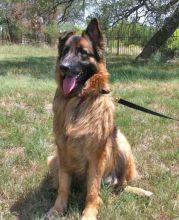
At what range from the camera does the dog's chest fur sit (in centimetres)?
403

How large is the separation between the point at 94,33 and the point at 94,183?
148cm

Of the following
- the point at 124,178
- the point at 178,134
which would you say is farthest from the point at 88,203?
the point at 178,134

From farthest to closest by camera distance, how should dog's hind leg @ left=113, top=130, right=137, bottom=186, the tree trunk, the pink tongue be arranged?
1. the tree trunk
2. dog's hind leg @ left=113, top=130, right=137, bottom=186
3. the pink tongue

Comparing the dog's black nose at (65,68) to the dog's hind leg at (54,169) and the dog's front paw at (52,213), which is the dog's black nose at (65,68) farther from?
the dog's front paw at (52,213)

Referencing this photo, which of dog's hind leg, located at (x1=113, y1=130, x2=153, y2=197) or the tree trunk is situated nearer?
dog's hind leg, located at (x1=113, y1=130, x2=153, y2=197)

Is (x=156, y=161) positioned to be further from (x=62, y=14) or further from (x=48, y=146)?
(x=62, y=14)

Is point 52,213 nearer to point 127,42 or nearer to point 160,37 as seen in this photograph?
point 160,37

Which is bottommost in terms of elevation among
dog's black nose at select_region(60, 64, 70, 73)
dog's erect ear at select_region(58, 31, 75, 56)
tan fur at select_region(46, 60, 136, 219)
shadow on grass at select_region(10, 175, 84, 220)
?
shadow on grass at select_region(10, 175, 84, 220)

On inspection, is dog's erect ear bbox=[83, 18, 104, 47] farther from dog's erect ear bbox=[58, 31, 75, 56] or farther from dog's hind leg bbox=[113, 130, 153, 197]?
dog's hind leg bbox=[113, 130, 153, 197]

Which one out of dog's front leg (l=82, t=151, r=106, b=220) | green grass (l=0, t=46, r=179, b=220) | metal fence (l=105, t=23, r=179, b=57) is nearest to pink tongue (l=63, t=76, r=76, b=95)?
dog's front leg (l=82, t=151, r=106, b=220)

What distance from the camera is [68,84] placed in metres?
4.06

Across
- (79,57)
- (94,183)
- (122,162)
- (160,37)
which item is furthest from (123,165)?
(160,37)

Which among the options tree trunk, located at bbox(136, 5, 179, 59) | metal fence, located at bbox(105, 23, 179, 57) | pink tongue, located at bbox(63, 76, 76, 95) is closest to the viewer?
pink tongue, located at bbox(63, 76, 76, 95)

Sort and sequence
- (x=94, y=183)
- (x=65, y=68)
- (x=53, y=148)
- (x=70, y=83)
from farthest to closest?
(x=53, y=148) < (x=94, y=183) < (x=70, y=83) < (x=65, y=68)
